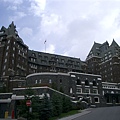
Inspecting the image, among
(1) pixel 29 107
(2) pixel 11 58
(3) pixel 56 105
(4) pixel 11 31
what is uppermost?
(4) pixel 11 31

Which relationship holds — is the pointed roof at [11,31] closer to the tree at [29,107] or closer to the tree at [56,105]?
the tree at [56,105]

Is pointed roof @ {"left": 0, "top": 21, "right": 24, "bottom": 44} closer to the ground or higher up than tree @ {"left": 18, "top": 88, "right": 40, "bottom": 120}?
higher up

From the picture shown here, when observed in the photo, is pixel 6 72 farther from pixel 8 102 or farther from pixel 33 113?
pixel 33 113

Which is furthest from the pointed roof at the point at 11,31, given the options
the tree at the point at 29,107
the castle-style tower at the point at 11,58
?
the tree at the point at 29,107

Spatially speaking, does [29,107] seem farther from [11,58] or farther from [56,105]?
[11,58]

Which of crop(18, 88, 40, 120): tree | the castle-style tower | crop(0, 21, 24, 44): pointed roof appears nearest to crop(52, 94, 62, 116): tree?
crop(18, 88, 40, 120): tree

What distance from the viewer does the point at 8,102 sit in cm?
4109

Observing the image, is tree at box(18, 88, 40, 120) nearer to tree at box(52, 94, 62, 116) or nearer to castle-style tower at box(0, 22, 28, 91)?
tree at box(52, 94, 62, 116)

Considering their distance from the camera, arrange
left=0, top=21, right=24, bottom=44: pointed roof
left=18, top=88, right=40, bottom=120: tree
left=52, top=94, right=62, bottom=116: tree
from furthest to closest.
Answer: left=0, top=21, right=24, bottom=44: pointed roof
left=52, top=94, right=62, bottom=116: tree
left=18, top=88, right=40, bottom=120: tree

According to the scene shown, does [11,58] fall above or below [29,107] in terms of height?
above

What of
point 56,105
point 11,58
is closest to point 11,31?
point 11,58

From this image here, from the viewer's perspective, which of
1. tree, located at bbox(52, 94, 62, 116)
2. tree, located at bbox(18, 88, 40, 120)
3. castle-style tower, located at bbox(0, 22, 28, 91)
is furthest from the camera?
castle-style tower, located at bbox(0, 22, 28, 91)

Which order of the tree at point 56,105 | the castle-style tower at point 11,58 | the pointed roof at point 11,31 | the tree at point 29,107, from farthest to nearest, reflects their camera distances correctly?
the pointed roof at point 11,31
the castle-style tower at point 11,58
the tree at point 56,105
the tree at point 29,107

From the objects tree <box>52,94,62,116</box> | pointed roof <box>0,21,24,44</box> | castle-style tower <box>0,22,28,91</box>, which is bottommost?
tree <box>52,94,62,116</box>
